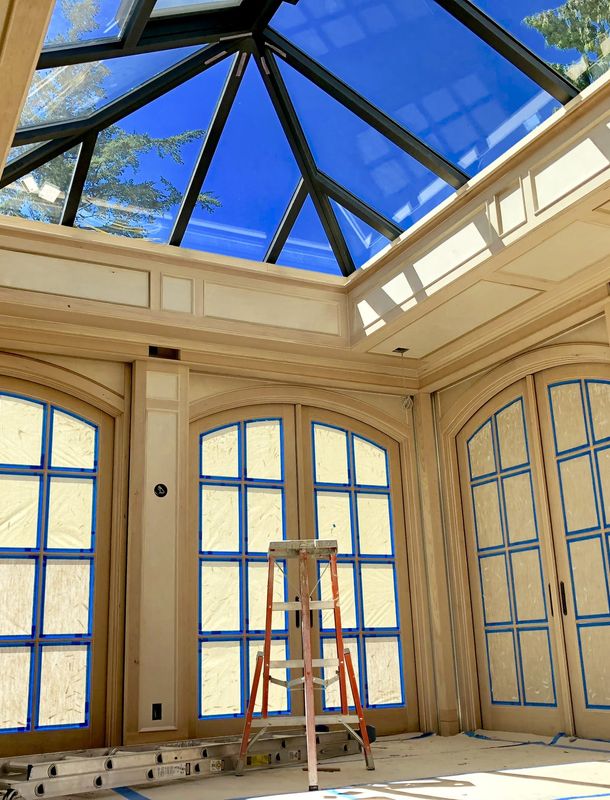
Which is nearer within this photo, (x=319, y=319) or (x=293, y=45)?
(x=293, y=45)

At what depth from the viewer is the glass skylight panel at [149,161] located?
4.92m

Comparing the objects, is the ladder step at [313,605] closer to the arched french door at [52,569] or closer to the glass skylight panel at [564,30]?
the arched french door at [52,569]

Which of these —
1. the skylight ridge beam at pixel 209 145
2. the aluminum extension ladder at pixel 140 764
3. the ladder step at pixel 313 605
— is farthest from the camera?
the skylight ridge beam at pixel 209 145

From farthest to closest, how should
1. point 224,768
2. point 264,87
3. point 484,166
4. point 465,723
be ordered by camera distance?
1. point 465,723
2. point 264,87
3. point 484,166
4. point 224,768

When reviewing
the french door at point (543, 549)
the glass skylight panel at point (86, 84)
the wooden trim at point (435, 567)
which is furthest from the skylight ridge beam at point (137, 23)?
the wooden trim at point (435, 567)

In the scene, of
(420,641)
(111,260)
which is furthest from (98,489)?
(420,641)

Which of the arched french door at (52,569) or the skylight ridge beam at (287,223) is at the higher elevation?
the skylight ridge beam at (287,223)

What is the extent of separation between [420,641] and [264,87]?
3983 millimetres

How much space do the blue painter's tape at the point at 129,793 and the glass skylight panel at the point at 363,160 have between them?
3.65m

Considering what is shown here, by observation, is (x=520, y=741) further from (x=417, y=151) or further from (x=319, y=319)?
(x=417, y=151)

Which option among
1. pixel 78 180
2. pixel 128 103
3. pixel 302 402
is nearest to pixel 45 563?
pixel 302 402

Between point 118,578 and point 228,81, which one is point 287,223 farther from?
point 118,578

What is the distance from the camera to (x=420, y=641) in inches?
238

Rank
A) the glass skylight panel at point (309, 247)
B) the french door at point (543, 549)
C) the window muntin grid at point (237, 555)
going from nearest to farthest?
the french door at point (543, 549) < the window muntin grid at point (237, 555) < the glass skylight panel at point (309, 247)
